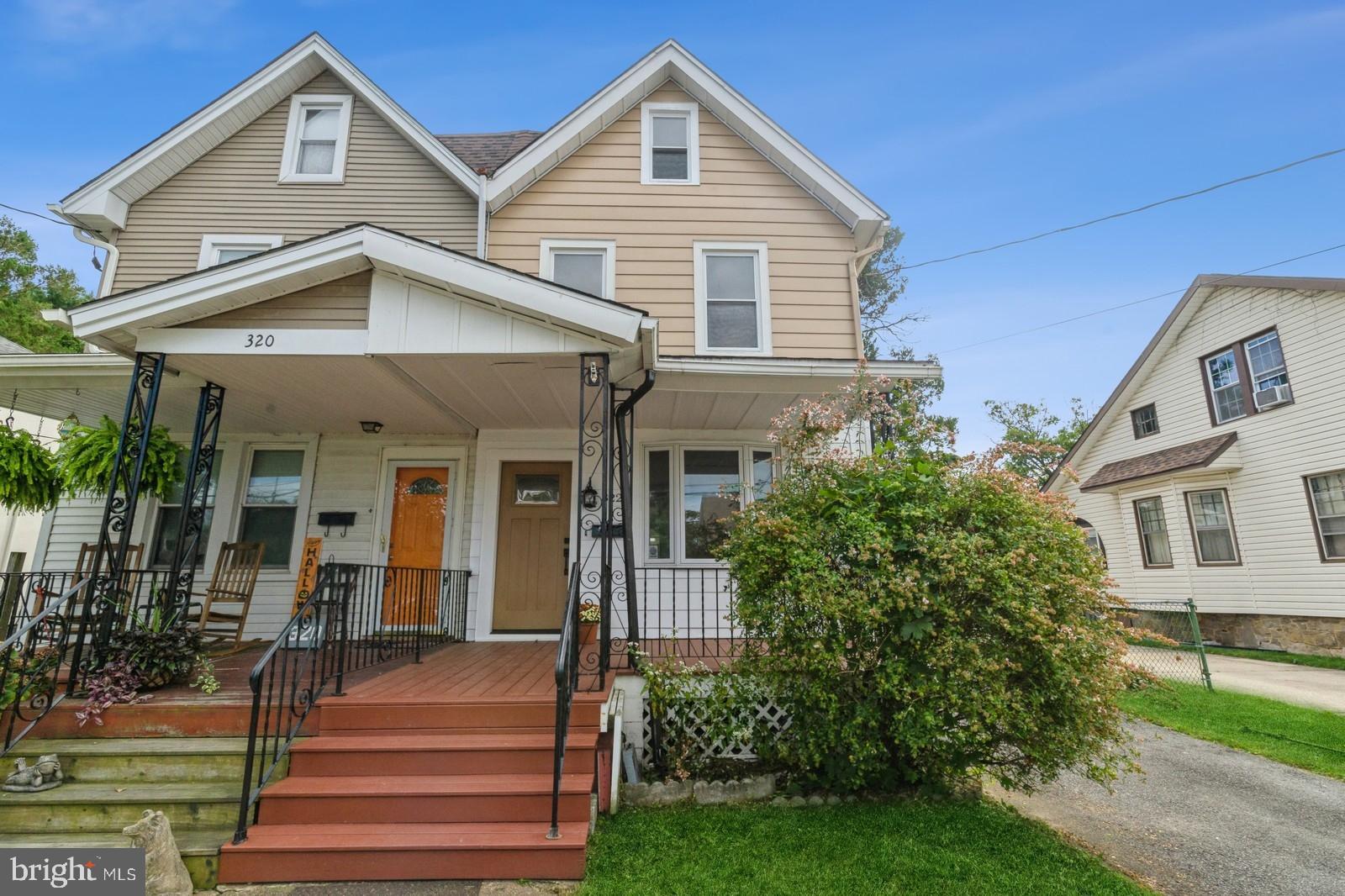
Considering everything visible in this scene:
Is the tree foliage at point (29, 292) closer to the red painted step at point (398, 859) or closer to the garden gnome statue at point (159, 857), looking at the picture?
the garden gnome statue at point (159, 857)

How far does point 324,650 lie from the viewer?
3.89m

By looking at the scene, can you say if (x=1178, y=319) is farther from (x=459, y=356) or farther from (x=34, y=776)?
(x=34, y=776)

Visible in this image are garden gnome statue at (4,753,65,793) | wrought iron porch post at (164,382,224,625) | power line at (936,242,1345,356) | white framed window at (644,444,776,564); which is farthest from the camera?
power line at (936,242,1345,356)

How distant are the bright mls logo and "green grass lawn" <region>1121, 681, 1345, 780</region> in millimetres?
6056

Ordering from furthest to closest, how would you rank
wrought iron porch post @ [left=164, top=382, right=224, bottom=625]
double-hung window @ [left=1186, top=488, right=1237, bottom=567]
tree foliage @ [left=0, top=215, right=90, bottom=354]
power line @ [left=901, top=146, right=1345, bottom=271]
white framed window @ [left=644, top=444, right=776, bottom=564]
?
1. tree foliage @ [left=0, top=215, right=90, bottom=354]
2. double-hung window @ [left=1186, top=488, right=1237, bottom=567]
3. power line @ [left=901, top=146, right=1345, bottom=271]
4. white framed window @ [left=644, top=444, right=776, bottom=564]
5. wrought iron porch post @ [left=164, top=382, right=224, bottom=625]

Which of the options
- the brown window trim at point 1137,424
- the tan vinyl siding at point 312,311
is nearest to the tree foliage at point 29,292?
the tan vinyl siding at point 312,311

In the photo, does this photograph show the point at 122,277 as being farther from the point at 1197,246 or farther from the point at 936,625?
the point at 1197,246

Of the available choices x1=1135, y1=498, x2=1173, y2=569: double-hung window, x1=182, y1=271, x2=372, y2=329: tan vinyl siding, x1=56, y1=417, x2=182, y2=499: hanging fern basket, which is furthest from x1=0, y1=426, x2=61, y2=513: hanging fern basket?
x1=1135, y1=498, x2=1173, y2=569: double-hung window

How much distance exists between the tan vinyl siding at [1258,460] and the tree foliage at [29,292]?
91.8ft

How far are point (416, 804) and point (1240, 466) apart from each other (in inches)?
569

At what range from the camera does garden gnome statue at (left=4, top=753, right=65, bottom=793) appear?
11.1ft

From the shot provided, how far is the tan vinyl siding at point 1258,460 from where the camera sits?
9.85 m

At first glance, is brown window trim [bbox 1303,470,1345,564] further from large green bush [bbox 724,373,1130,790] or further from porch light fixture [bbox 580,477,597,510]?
porch light fixture [bbox 580,477,597,510]

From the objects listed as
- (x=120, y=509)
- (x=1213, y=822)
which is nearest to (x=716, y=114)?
(x=120, y=509)
